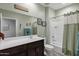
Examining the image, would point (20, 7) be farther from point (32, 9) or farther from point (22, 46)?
point (22, 46)

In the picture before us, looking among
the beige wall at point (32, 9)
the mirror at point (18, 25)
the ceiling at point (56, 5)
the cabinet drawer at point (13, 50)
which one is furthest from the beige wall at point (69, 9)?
the cabinet drawer at point (13, 50)

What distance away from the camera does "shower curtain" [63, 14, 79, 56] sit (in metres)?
1.56

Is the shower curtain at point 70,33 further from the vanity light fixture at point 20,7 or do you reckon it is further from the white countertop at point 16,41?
the vanity light fixture at point 20,7

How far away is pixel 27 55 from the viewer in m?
1.47

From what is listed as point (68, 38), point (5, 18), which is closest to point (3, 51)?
point (5, 18)

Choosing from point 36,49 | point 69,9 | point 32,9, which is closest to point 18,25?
point 32,9

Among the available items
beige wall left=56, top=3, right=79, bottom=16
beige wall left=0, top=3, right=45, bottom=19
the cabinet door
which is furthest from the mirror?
beige wall left=56, top=3, right=79, bottom=16

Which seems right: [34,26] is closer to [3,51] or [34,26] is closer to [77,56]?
[3,51]

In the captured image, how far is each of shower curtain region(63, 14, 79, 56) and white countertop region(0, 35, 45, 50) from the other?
52 cm

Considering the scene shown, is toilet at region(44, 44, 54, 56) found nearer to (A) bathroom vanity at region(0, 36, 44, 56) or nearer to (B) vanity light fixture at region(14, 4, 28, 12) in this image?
(A) bathroom vanity at region(0, 36, 44, 56)

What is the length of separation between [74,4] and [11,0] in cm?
112

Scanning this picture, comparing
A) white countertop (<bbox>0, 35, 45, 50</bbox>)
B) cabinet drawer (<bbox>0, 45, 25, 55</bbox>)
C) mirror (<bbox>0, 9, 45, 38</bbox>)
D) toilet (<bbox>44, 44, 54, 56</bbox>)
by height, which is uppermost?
mirror (<bbox>0, 9, 45, 38</bbox>)

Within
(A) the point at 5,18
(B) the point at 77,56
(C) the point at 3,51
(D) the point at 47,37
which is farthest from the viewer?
(D) the point at 47,37

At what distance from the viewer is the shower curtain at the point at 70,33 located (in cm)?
156
